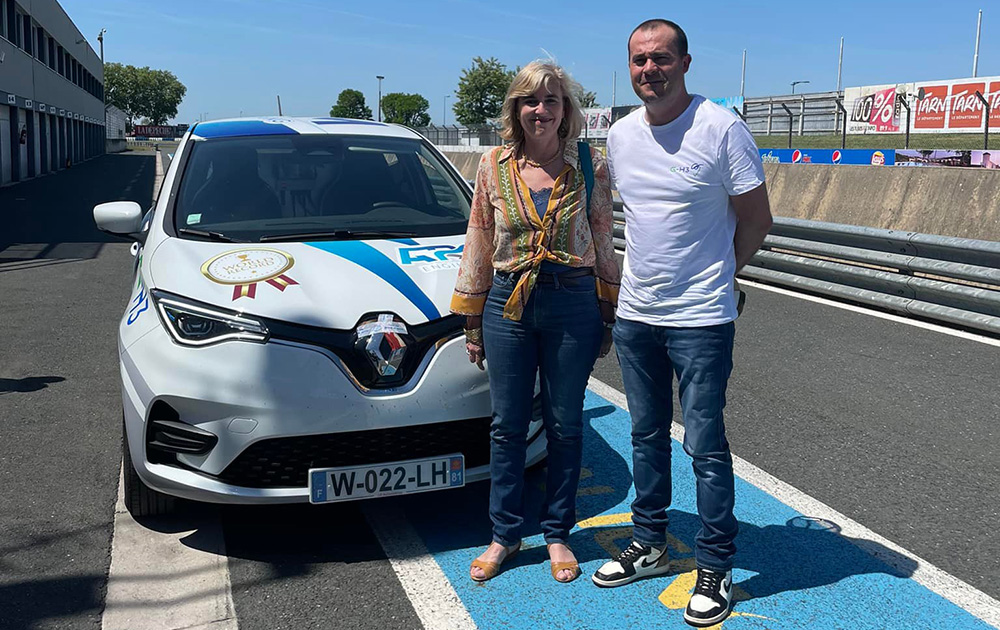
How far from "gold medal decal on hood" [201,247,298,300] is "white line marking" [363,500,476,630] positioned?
1071 mm

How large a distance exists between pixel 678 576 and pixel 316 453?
1.39m

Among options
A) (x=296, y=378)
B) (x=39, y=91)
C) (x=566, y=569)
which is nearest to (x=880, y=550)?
(x=566, y=569)

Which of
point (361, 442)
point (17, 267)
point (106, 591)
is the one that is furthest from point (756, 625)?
point (17, 267)

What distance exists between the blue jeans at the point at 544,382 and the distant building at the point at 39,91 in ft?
95.6

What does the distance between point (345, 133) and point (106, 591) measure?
9.28 feet

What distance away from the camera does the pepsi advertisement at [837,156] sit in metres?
23.7

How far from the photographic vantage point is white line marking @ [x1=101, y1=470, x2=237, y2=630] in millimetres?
3027

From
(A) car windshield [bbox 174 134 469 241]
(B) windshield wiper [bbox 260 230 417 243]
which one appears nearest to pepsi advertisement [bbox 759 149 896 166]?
(A) car windshield [bbox 174 134 469 241]

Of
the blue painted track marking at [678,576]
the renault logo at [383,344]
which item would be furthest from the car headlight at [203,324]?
the blue painted track marking at [678,576]

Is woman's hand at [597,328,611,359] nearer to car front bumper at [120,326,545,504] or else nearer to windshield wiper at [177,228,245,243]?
car front bumper at [120,326,545,504]

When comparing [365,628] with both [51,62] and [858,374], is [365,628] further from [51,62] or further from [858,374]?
[51,62]

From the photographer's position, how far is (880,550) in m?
3.52

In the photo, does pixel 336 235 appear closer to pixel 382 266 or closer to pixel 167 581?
pixel 382 266

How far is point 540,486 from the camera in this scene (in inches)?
165
